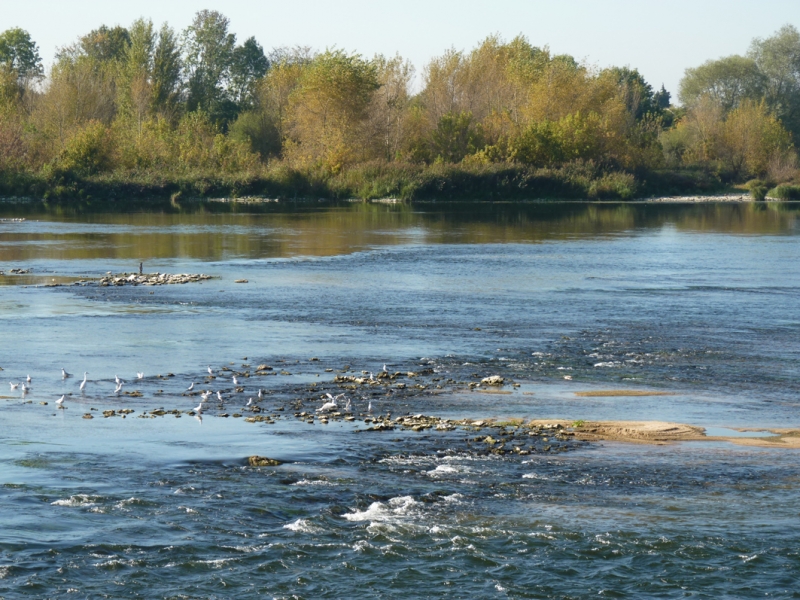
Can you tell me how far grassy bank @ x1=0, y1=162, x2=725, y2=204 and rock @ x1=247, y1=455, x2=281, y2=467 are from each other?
7342 cm

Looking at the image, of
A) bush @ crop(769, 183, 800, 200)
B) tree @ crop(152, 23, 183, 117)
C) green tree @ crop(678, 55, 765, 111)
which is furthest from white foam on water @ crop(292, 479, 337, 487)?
green tree @ crop(678, 55, 765, 111)

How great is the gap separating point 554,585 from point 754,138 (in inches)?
3992

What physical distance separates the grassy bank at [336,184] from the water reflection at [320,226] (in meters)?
5.16

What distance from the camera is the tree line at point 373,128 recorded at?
89.2 metres

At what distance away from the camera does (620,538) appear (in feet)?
32.3

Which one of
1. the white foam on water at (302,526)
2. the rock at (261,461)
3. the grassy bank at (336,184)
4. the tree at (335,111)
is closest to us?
the white foam on water at (302,526)

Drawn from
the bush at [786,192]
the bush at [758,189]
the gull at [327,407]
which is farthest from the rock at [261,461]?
the bush at [786,192]

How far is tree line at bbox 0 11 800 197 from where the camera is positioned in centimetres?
8919

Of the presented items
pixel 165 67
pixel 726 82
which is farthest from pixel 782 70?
pixel 165 67

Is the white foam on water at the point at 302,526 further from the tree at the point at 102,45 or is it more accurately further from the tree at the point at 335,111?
the tree at the point at 102,45

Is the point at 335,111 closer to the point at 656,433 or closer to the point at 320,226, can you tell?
the point at 320,226

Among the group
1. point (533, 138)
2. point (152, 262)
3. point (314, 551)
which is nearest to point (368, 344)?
point (314, 551)

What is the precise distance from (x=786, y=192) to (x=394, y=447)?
285 ft

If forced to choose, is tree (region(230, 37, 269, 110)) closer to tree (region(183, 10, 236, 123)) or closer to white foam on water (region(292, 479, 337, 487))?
tree (region(183, 10, 236, 123))
